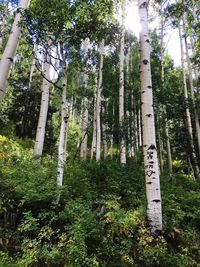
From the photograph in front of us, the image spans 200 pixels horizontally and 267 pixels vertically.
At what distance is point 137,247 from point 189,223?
1706 mm

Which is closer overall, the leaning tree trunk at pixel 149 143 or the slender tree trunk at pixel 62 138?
the leaning tree trunk at pixel 149 143

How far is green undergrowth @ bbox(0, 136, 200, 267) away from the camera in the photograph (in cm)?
462

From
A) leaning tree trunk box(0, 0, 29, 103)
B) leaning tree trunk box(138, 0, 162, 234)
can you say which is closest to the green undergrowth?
leaning tree trunk box(138, 0, 162, 234)

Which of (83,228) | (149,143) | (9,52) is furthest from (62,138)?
(9,52)

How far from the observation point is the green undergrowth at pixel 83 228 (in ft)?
15.2

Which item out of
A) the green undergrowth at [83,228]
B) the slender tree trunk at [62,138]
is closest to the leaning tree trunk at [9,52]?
the slender tree trunk at [62,138]

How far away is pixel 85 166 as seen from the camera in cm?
1019

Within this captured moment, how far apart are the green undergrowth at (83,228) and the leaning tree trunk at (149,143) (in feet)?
1.01

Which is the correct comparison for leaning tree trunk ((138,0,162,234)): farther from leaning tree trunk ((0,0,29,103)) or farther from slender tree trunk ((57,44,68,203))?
leaning tree trunk ((0,0,29,103))

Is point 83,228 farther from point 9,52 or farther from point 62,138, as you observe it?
point 9,52

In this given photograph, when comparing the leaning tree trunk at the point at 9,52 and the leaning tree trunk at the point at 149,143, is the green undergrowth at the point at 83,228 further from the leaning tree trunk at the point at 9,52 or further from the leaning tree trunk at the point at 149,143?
the leaning tree trunk at the point at 9,52

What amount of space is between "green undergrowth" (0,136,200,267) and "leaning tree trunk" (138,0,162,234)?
12.1 inches

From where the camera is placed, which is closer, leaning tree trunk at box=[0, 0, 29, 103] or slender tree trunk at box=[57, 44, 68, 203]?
leaning tree trunk at box=[0, 0, 29, 103]

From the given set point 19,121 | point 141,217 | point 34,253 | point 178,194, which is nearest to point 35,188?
point 34,253
